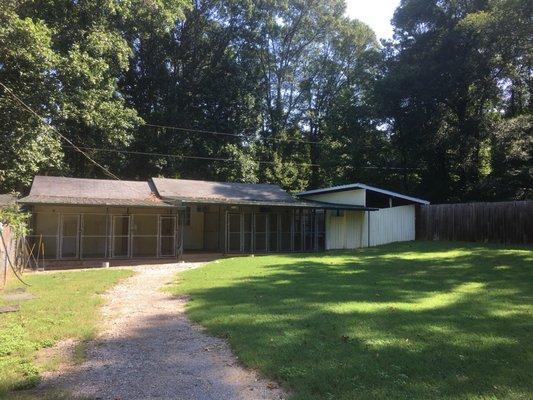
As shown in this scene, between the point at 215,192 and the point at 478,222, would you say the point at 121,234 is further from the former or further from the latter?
the point at 478,222

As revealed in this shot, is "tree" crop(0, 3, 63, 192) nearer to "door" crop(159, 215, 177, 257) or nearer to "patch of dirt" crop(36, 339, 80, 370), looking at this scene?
"door" crop(159, 215, 177, 257)

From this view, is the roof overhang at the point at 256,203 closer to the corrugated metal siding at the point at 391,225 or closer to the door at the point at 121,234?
the corrugated metal siding at the point at 391,225

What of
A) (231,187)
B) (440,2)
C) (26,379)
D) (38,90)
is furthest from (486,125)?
(26,379)

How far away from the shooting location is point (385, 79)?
32.9 m

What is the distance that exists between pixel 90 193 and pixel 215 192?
624cm

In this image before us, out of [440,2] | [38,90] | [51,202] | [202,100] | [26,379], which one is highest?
[440,2]

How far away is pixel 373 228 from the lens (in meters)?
25.5

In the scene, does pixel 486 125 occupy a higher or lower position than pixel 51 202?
higher

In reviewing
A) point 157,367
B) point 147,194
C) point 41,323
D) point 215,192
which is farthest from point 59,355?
point 215,192

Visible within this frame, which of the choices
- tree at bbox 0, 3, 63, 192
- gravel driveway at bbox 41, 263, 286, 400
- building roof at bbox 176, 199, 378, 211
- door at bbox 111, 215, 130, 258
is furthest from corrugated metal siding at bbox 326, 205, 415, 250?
gravel driveway at bbox 41, 263, 286, 400

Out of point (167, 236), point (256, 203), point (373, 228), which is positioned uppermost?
point (256, 203)

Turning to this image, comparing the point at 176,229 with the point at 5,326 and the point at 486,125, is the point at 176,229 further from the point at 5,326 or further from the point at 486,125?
the point at 486,125

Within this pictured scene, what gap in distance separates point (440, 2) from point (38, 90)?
89.0 ft

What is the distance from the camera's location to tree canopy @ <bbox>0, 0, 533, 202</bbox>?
76.2ft
